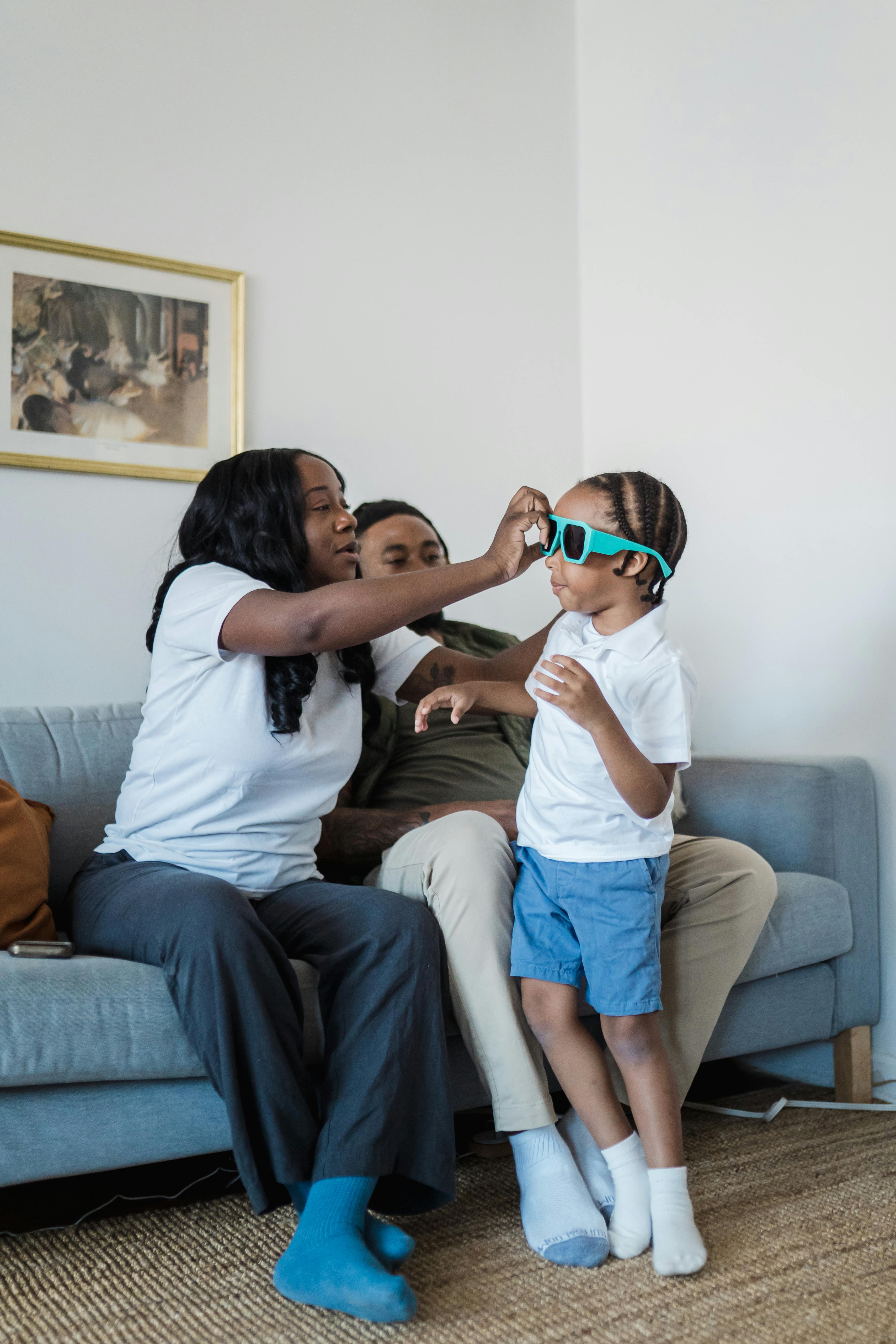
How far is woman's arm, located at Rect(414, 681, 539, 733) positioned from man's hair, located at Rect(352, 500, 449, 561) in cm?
64

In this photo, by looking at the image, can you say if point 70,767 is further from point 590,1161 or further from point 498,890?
point 590,1161

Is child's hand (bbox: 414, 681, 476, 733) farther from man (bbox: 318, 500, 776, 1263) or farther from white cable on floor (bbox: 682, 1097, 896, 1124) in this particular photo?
white cable on floor (bbox: 682, 1097, 896, 1124)

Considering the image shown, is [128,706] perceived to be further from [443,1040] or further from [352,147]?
[352,147]

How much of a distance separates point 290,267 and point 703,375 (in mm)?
1019

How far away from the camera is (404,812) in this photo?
179cm

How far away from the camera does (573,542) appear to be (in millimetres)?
Result: 1474

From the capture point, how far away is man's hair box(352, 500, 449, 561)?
7.29 ft

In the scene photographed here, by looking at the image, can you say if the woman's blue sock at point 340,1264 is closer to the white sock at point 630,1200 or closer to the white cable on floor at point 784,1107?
the white sock at point 630,1200

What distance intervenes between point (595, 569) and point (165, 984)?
776mm

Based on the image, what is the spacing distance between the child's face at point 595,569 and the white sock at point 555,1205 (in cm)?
70

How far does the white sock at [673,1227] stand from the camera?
1.27 m

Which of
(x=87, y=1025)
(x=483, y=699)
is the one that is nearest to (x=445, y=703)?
(x=483, y=699)

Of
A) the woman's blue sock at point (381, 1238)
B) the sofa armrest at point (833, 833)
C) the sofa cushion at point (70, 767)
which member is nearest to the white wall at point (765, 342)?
the sofa armrest at point (833, 833)

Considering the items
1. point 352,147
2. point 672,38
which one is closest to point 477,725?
point 352,147
